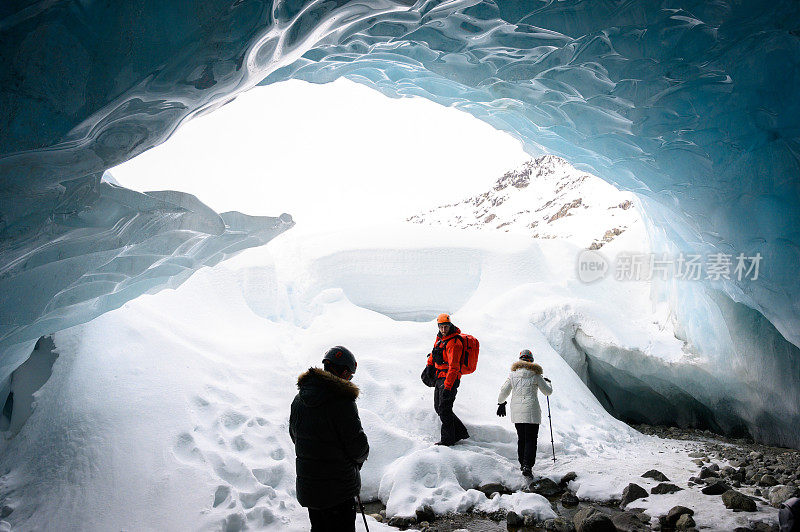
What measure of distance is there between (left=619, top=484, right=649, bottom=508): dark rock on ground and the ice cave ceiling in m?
2.96

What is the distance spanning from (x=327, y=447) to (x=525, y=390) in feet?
9.39

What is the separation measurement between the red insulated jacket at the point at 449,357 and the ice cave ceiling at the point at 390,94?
324 centimetres

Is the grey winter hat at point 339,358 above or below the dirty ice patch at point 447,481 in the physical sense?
above

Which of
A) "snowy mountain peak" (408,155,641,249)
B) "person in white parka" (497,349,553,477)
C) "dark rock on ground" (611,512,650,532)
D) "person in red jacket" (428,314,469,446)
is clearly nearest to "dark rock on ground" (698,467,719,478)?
"dark rock on ground" (611,512,650,532)

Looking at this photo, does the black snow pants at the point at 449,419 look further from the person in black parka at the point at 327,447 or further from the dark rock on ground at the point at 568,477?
the person in black parka at the point at 327,447

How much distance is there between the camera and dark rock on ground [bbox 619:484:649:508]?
4.04 metres

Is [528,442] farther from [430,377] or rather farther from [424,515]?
[424,515]

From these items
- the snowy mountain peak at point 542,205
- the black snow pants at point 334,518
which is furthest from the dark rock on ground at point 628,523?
the snowy mountain peak at point 542,205

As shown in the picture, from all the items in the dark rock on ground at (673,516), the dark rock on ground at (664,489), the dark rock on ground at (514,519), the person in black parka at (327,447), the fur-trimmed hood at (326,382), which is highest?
the fur-trimmed hood at (326,382)

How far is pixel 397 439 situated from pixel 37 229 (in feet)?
12.6

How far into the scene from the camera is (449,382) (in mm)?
5055

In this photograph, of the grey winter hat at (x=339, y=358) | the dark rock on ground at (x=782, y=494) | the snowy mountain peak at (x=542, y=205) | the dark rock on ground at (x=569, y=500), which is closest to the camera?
the grey winter hat at (x=339, y=358)

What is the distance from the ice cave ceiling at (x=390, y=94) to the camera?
2863 mm

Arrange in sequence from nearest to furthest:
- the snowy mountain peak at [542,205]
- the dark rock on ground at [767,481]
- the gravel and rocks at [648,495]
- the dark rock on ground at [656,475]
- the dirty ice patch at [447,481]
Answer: the gravel and rocks at [648,495]
the dirty ice patch at [447,481]
the dark rock on ground at [767,481]
the dark rock on ground at [656,475]
the snowy mountain peak at [542,205]
